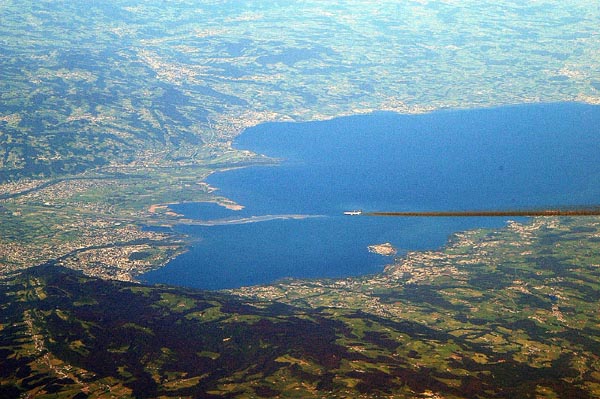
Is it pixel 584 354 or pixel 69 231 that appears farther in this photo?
pixel 69 231

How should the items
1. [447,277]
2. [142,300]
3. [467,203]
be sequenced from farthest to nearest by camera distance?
[467,203] → [447,277] → [142,300]

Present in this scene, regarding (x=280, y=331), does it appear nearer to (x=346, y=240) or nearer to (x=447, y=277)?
(x=447, y=277)

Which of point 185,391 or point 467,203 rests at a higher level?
point 467,203

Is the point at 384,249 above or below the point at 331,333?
above

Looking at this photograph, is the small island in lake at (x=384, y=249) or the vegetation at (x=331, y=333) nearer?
the vegetation at (x=331, y=333)

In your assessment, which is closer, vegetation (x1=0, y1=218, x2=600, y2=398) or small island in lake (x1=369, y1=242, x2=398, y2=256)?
vegetation (x1=0, y1=218, x2=600, y2=398)

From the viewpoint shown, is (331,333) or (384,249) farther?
(384,249)

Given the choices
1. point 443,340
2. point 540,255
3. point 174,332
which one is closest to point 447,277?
point 540,255

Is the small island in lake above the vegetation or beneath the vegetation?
above

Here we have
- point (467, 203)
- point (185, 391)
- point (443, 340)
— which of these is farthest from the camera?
point (467, 203)

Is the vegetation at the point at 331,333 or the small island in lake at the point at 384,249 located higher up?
the small island in lake at the point at 384,249
